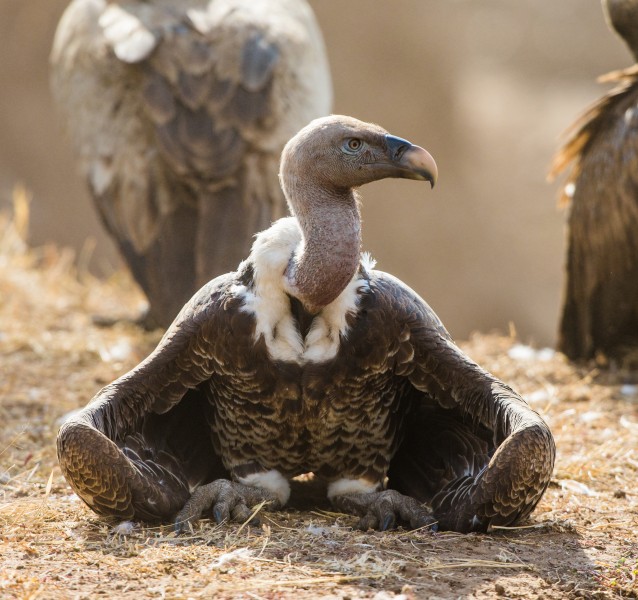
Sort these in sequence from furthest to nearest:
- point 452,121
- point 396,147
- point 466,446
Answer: point 452,121 < point 466,446 < point 396,147

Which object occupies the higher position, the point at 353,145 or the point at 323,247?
the point at 353,145

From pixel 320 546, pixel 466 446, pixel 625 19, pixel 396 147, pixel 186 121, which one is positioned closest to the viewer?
pixel 320 546

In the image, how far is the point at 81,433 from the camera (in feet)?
11.8

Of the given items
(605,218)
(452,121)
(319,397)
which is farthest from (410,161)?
(452,121)

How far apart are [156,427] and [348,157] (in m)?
1.27

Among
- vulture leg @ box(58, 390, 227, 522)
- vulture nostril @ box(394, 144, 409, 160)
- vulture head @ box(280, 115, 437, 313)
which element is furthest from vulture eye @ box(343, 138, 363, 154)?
vulture leg @ box(58, 390, 227, 522)

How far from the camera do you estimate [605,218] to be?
6.62 m

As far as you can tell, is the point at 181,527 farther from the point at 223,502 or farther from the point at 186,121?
the point at 186,121

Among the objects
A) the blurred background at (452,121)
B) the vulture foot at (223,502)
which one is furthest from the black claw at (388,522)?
the blurred background at (452,121)

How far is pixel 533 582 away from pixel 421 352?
951mm

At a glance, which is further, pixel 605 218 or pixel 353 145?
pixel 605 218

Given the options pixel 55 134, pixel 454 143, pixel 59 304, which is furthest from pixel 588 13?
pixel 59 304

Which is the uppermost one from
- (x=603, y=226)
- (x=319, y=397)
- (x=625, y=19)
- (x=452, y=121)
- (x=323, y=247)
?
(x=452, y=121)

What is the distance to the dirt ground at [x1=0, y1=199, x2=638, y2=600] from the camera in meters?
3.18
